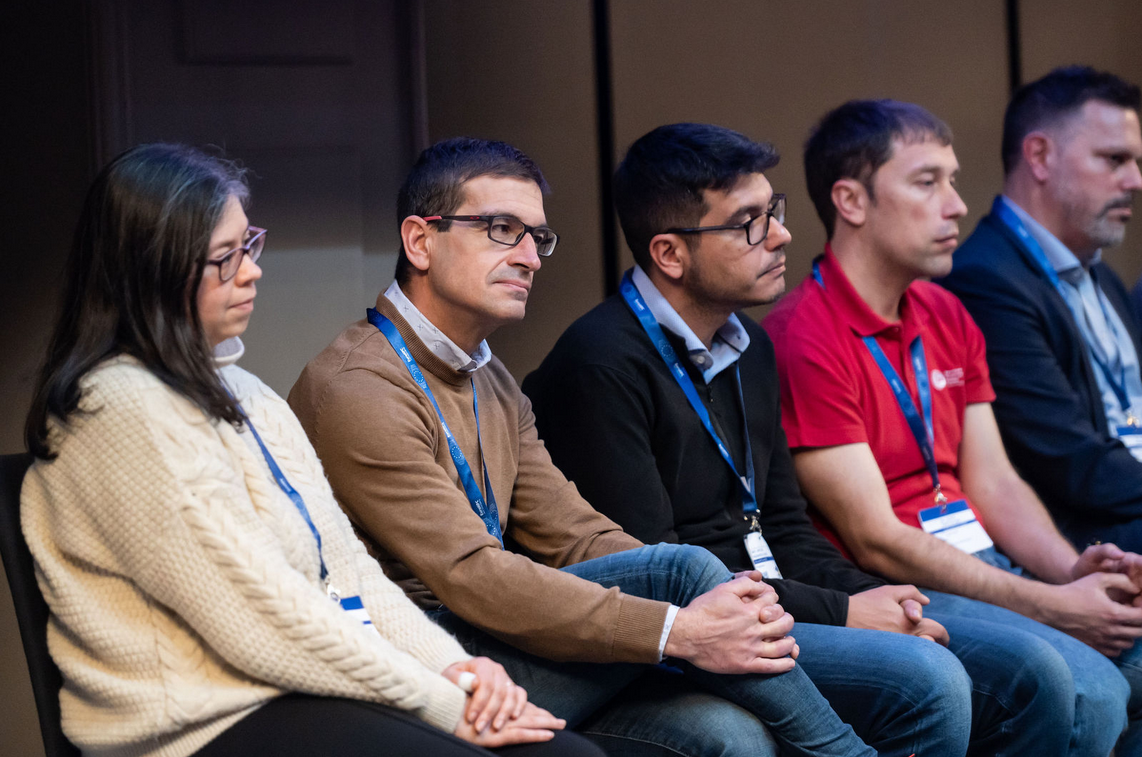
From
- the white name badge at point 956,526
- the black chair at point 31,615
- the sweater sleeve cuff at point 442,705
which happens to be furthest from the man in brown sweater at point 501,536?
the white name badge at point 956,526

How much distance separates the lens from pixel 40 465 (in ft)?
4.64

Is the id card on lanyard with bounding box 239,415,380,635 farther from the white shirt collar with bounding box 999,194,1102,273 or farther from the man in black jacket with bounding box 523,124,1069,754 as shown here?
the white shirt collar with bounding box 999,194,1102,273

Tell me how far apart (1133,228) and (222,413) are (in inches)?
157

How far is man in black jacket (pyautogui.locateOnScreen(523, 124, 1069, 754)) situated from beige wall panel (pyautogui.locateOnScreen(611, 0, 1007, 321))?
1015 mm

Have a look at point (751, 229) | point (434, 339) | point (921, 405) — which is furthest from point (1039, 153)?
point (434, 339)

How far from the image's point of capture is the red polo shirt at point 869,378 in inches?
101

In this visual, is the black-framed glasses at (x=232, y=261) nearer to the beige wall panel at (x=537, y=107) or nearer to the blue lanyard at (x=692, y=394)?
the blue lanyard at (x=692, y=394)

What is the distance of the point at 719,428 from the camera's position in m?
2.35

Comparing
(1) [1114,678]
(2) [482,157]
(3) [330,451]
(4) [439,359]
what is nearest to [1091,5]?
(1) [1114,678]

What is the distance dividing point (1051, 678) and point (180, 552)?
64.9 inches

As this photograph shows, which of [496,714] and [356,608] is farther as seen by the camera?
[356,608]

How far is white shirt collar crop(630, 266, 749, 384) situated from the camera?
2369mm

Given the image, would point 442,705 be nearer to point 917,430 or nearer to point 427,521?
point 427,521

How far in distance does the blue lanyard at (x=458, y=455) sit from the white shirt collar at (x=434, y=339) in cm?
3
